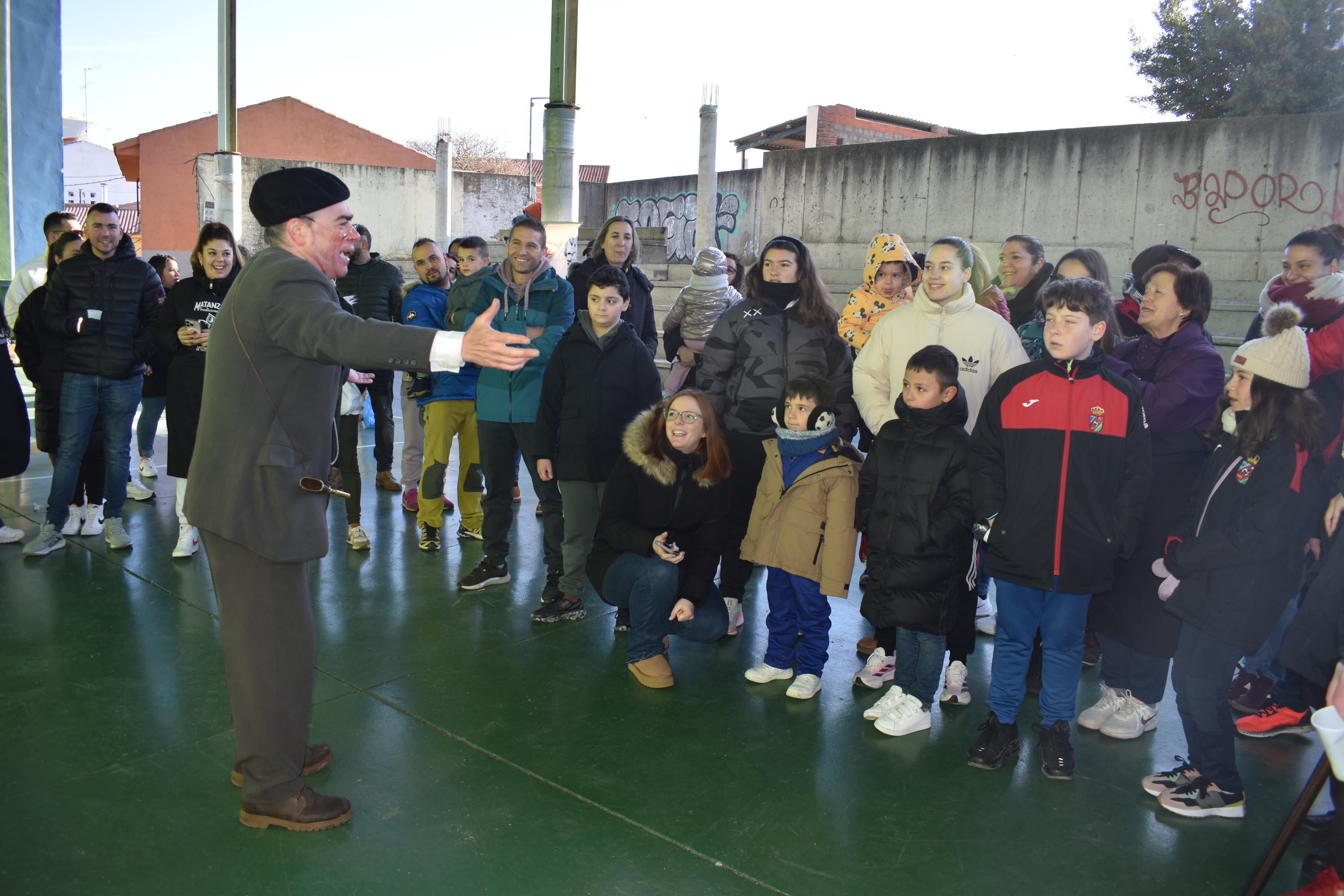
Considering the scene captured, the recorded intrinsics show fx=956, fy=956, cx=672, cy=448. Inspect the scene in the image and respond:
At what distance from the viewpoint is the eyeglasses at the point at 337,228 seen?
2693 millimetres

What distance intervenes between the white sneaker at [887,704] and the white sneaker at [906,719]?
12 millimetres

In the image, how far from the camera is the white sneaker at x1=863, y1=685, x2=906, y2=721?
11.7ft

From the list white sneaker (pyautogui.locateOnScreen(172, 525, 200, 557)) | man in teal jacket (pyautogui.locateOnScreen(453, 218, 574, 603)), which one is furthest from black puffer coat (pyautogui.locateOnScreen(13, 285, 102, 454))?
man in teal jacket (pyautogui.locateOnScreen(453, 218, 574, 603))

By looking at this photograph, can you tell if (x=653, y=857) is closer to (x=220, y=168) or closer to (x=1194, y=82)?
(x=220, y=168)

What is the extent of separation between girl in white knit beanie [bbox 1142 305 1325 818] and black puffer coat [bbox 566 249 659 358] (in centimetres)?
288

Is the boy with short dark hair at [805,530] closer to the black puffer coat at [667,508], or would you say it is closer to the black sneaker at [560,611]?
the black puffer coat at [667,508]

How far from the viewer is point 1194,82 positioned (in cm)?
1680

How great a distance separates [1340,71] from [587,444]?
16.3 meters

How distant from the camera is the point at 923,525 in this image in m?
3.41

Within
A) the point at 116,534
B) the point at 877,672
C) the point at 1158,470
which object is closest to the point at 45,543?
the point at 116,534

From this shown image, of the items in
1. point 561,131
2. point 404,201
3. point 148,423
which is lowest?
point 148,423

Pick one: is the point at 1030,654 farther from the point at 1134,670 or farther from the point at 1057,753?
the point at 1134,670

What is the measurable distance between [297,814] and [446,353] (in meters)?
1.43

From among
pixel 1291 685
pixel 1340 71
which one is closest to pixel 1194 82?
pixel 1340 71
